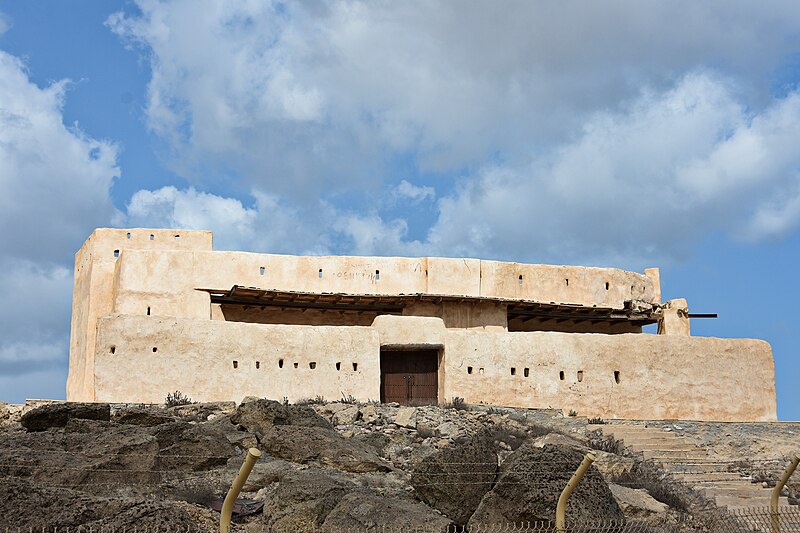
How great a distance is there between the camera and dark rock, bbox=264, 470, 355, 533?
1075cm

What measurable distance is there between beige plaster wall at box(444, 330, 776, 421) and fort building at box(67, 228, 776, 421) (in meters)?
0.04

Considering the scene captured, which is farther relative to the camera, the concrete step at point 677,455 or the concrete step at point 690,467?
the concrete step at point 677,455

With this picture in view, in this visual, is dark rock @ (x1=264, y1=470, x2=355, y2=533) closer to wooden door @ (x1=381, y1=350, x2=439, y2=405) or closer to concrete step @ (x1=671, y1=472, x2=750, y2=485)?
concrete step @ (x1=671, y1=472, x2=750, y2=485)

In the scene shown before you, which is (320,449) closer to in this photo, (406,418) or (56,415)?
(406,418)

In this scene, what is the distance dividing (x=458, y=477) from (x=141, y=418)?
7.66m

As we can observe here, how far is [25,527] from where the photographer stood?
9.49 m

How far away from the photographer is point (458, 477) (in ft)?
40.1

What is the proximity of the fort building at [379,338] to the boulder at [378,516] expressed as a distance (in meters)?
13.0

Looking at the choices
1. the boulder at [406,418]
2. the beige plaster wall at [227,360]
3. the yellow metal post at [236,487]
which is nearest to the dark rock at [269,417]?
the boulder at [406,418]

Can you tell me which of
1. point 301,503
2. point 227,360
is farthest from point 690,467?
point 227,360

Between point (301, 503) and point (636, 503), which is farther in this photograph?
point (636, 503)

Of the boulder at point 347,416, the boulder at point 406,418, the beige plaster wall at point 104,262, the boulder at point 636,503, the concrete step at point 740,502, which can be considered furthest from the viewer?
the beige plaster wall at point 104,262

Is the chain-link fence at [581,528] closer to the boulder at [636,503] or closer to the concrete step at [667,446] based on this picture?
the boulder at [636,503]

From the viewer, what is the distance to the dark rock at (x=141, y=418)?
1744cm
